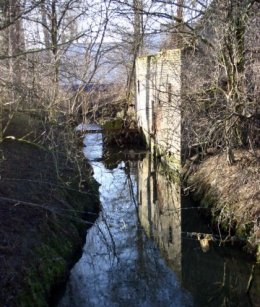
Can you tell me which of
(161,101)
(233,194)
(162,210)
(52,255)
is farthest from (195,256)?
(161,101)

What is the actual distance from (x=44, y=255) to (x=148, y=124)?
47.8ft

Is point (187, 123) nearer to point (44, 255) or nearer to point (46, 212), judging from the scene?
point (46, 212)

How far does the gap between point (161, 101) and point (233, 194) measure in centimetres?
544

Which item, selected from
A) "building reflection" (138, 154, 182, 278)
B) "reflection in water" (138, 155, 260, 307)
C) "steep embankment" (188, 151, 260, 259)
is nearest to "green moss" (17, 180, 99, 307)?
"building reflection" (138, 154, 182, 278)

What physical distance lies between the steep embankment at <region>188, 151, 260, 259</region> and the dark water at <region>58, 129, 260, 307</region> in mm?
500

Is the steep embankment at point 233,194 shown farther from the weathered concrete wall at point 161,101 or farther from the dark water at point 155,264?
the weathered concrete wall at point 161,101

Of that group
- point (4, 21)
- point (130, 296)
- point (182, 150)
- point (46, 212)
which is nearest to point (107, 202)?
point (182, 150)

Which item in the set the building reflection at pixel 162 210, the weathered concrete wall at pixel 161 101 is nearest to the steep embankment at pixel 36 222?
the building reflection at pixel 162 210

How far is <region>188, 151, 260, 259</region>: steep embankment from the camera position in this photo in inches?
414

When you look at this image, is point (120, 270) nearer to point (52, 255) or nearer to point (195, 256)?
point (52, 255)

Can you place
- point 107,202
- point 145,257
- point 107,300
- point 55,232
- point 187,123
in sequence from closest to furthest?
point 107,300 → point 55,232 → point 145,257 → point 187,123 → point 107,202

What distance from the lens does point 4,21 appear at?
804 centimetres

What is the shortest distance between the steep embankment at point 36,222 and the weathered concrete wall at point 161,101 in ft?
13.1

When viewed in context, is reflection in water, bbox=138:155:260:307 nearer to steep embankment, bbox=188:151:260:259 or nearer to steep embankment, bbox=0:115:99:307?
steep embankment, bbox=188:151:260:259
